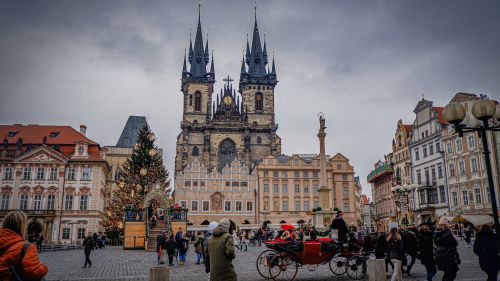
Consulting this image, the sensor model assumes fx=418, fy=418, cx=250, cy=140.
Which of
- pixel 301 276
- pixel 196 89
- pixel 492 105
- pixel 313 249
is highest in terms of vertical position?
pixel 196 89

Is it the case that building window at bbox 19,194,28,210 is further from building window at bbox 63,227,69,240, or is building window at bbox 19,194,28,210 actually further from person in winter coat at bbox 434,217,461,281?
person in winter coat at bbox 434,217,461,281

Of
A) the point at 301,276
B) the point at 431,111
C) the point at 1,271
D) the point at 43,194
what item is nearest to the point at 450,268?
the point at 301,276

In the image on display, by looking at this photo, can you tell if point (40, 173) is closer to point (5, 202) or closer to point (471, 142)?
point (5, 202)

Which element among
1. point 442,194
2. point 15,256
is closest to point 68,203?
point 442,194

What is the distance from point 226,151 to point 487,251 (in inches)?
2670

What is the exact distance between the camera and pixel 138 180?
40.6 m

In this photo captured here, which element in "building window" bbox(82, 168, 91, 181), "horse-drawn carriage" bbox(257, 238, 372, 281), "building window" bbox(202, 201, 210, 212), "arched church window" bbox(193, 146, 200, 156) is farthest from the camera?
"arched church window" bbox(193, 146, 200, 156)

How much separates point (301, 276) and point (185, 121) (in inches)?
2555

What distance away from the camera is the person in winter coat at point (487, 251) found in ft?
26.3

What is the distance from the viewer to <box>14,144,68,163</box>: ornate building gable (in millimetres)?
47750

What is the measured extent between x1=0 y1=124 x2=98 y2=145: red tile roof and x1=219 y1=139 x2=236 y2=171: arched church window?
27281 millimetres

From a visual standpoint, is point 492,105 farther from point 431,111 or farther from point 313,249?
point 431,111

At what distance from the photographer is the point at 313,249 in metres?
11.5

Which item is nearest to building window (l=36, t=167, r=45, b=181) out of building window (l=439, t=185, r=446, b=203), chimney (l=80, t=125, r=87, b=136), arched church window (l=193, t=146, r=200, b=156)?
chimney (l=80, t=125, r=87, b=136)
